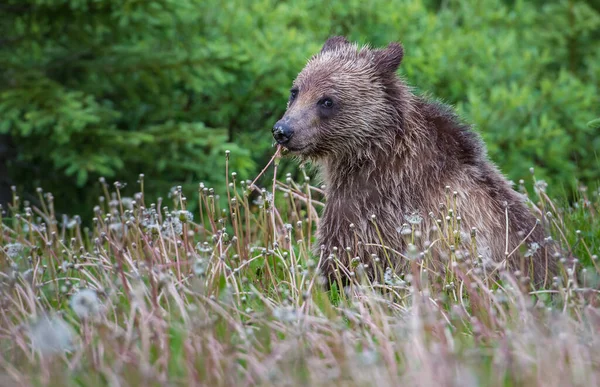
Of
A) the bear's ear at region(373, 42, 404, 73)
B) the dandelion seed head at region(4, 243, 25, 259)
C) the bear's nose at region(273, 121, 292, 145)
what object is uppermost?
the bear's ear at region(373, 42, 404, 73)

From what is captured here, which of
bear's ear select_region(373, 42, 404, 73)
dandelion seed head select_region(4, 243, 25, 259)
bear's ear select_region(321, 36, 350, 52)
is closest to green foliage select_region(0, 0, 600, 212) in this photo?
bear's ear select_region(321, 36, 350, 52)

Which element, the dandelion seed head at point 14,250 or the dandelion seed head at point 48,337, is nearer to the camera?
the dandelion seed head at point 48,337

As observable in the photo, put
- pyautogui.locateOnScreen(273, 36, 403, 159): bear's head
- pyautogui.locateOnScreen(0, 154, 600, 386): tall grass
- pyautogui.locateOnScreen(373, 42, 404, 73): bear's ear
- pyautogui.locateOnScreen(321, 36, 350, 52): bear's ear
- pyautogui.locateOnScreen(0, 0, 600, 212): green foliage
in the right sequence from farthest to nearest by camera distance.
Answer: pyautogui.locateOnScreen(0, 0, 600, 212): green foliage → pyautogui.locateOnScreen(321, 36, 350, 52): bear's ear → pyautogui.locateOnScreen(373, 42, 404, 73): bear's ear → pyautogui.locateOnScreen(273, 36, 403, 159): bear's head → pyautogui.locateOnScreen(0, 154, 600, 386): tall grass

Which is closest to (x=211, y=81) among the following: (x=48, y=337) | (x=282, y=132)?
(x=282, y=132)

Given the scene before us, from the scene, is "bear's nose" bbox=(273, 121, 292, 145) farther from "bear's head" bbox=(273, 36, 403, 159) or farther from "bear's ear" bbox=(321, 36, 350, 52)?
"bear's ear" bbox=(321, 36, 350, 52)

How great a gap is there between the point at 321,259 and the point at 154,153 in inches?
145

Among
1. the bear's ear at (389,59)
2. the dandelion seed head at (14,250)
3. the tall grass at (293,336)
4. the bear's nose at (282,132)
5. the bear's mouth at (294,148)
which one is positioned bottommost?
the dandelion seed head at (14,250)

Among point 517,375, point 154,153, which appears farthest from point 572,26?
point 517,375

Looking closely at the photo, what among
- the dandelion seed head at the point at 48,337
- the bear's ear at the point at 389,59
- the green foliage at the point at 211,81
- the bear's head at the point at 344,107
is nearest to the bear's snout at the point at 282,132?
the bear's head at the point at 344,107

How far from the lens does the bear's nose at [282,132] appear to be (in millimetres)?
4746

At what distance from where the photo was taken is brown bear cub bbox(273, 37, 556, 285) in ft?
15.1

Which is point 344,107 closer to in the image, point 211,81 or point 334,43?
point 334,43

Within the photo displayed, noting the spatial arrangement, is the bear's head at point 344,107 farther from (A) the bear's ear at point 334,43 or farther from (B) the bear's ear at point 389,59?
(A) the bear's ear at point 334,43

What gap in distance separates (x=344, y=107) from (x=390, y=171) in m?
0.50
